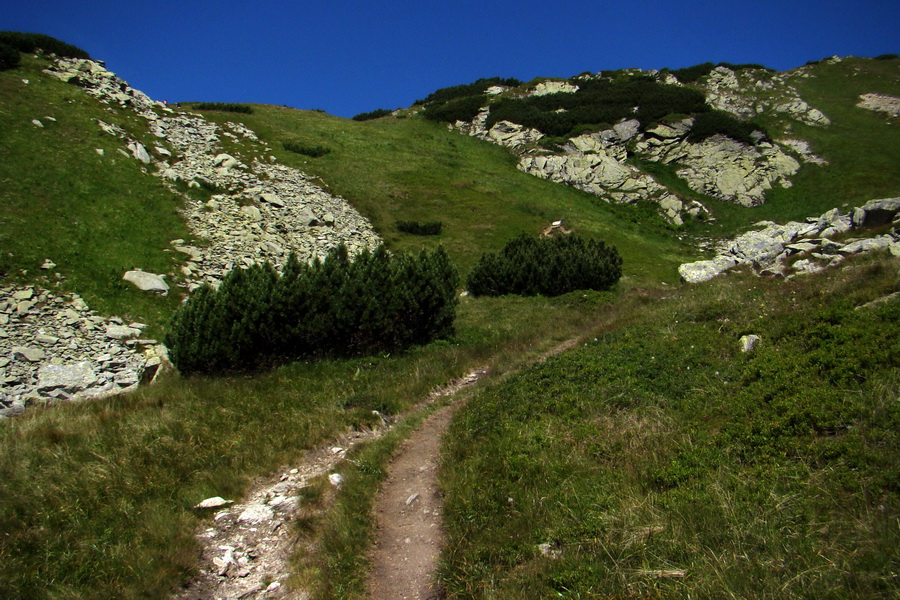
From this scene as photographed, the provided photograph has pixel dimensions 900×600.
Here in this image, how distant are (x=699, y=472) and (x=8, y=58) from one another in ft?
164

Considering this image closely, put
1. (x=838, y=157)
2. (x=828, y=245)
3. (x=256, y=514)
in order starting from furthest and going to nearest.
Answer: (x=838, y=157)
(x=828, y=245)
(x=256, y=514)

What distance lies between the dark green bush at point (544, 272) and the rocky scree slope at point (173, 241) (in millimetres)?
9875

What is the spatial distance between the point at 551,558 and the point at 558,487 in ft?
3.88

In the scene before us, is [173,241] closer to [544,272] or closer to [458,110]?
[544,272]

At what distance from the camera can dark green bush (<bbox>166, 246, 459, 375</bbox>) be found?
12664 millimetres

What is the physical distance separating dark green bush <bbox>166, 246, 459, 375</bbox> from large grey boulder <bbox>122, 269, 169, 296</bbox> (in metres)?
6.79

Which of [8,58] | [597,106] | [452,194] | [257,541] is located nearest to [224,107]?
[8,58]

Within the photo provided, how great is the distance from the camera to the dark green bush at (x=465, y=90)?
265ft

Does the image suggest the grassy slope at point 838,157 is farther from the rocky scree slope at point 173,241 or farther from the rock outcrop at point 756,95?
the rocky scree slope at point 173,241

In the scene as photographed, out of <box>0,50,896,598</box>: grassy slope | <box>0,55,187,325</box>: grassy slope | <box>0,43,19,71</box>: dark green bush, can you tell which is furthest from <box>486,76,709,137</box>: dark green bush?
<box>0,43,19,71</box>: dark green bush

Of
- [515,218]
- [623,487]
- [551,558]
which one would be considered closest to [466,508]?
[551,558]

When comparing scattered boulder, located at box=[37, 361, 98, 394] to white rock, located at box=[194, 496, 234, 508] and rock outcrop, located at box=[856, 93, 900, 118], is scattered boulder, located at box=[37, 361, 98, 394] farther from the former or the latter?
rock outcrop, located at box=[856, 93, 900, 118]

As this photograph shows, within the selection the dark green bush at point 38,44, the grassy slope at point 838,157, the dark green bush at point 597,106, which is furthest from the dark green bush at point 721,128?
the dark green bush at point 38,44

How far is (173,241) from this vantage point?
23016mm
